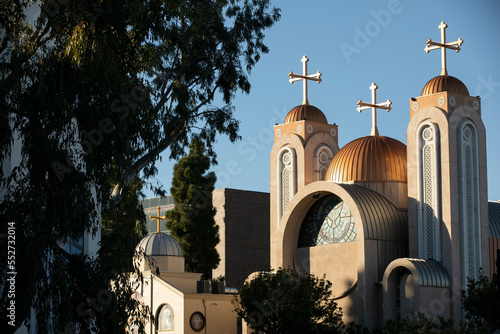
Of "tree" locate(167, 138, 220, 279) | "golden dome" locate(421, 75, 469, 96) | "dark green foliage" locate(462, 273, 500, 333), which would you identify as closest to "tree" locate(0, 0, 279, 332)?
"dark green foliage" locate(462, 273, 500, 333)

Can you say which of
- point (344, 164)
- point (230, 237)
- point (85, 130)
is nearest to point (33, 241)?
point (85, 130)

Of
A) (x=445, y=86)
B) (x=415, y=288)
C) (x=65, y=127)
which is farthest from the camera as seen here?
(x=445, y=86)

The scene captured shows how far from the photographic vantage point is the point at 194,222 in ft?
144

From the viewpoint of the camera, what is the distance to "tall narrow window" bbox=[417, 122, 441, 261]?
28.7m

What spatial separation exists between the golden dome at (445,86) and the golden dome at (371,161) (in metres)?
3.36

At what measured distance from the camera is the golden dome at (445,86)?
30.0m

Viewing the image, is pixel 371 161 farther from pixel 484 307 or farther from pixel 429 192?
pixel 484 307

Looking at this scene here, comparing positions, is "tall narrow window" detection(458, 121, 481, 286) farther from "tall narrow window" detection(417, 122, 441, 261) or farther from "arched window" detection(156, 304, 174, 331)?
"arched window" detection(156, 304, 174, 331)

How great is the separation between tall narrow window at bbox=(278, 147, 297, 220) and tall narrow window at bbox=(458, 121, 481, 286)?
376 inches

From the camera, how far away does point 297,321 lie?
87.9 ft

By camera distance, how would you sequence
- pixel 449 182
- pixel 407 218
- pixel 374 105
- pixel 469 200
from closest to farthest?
pixel 449 182, pixel 469 200, pixel 407 218, pixel 374 105

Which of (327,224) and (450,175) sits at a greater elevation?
(450,175)

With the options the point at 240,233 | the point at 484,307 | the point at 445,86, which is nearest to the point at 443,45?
the point at 445,86

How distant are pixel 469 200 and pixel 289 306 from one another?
26.8ft
